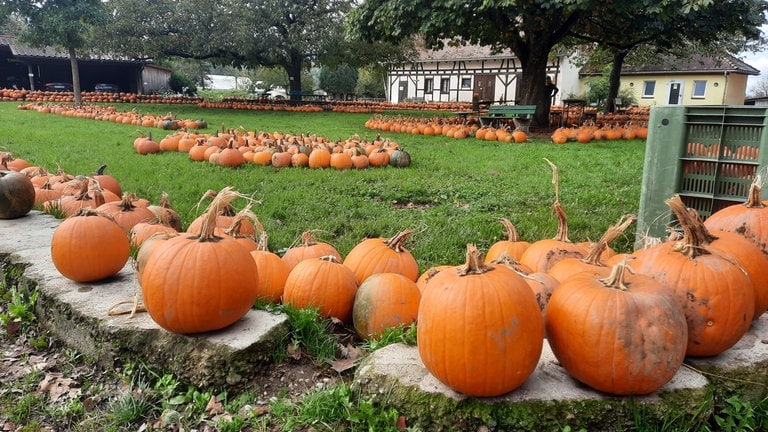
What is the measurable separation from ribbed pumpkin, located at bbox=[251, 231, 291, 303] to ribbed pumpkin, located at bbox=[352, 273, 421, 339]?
54 centimetres

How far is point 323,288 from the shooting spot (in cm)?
280

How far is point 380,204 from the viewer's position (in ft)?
18.8

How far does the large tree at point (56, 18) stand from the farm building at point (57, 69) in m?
13.1

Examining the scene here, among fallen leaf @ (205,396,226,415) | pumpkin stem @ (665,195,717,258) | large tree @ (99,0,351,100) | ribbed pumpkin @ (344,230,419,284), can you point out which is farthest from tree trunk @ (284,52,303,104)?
pumpkin stem @ (665,195,717,258)

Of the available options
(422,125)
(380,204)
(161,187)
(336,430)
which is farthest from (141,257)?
(422,125)

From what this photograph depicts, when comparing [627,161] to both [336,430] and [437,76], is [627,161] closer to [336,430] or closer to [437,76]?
[336,430]

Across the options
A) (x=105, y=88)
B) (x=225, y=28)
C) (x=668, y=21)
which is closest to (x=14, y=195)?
(x=668, y=21)

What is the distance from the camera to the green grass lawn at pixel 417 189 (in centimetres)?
471

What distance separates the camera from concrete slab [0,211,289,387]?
2270 mm

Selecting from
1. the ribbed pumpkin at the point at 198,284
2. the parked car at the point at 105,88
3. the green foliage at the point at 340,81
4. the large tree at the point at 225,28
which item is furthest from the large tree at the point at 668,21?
the green foliage at the point at 340,81

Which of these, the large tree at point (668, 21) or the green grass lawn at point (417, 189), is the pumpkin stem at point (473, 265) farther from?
the large tree at point (668, 21)

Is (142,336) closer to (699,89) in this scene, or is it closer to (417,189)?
(417,189)

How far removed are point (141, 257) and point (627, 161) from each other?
27.5 feet

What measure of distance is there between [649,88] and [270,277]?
4344 cm
